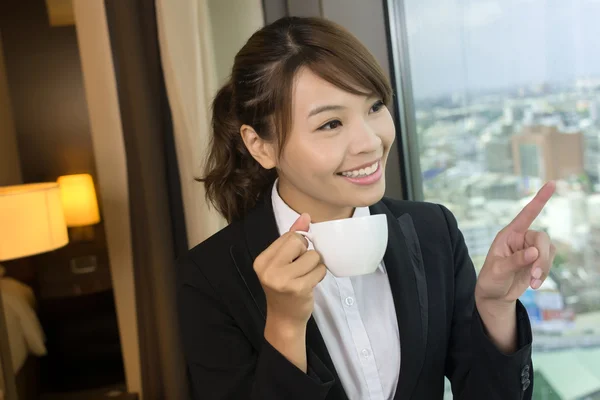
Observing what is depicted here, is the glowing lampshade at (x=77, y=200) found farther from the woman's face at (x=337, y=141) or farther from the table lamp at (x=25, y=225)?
the woman's face at (x=337, y=141)

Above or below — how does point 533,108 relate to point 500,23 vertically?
below

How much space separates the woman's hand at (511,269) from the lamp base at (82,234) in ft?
8.93

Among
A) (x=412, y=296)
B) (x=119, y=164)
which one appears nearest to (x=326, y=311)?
(x=412, y=296)

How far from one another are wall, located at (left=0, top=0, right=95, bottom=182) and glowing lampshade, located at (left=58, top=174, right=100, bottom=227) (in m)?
0.23

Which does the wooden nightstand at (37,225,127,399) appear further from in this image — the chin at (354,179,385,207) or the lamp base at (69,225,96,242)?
the chin at (354,179,385,207)

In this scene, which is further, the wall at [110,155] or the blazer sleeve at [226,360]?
the wall at [110,155]

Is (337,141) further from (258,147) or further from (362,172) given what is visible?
(258,147)

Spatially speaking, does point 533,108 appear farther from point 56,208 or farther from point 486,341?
point 56,208

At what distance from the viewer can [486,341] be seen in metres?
0.97

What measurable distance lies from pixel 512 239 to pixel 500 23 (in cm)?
73

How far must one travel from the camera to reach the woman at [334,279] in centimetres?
87

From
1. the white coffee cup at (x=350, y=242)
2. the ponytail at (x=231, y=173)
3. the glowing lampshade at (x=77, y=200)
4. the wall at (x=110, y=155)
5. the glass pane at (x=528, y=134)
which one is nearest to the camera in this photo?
the white coffee cup at (x=350, y=242)

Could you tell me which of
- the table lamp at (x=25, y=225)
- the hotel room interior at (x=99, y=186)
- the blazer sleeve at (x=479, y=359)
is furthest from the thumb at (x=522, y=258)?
the table lamp at (x=25, y=225)

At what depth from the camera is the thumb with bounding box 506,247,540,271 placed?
82 cm
